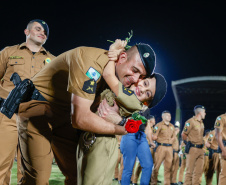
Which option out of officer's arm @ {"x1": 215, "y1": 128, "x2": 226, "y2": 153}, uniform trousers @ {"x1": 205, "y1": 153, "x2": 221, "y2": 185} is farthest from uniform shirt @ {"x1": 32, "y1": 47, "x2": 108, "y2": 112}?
uniform trousers @ {"x1": 205, "y1": 153, "x2": 221, "y2": 185}

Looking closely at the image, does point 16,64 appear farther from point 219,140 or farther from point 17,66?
point 219,140

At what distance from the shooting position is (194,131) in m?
7.37

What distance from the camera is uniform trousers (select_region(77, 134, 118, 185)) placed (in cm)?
208

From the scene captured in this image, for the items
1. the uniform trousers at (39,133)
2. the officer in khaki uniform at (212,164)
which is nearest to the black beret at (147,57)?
the uniform trousers at (39,133)

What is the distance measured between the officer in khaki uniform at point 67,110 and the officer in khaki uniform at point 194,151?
5.17m

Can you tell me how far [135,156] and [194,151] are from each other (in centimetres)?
268

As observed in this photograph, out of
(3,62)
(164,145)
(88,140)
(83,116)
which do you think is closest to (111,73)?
(83,116)

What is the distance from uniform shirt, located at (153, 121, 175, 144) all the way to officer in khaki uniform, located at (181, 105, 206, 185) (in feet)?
2.38

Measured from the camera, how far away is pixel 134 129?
79.7 inches

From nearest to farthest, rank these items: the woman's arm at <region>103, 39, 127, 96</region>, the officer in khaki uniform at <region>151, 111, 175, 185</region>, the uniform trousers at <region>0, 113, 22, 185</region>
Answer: the woman's arm at <region>103, 39, 127, 96</region> < the uniform trousers at <region>0, 113, 22, 185</region> < the officer in khaki uniform at <region>151, 111, 175, 185</region>

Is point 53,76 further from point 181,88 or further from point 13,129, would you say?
point 181,88

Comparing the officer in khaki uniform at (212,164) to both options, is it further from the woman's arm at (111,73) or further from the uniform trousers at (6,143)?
the woman's arm at (111,73)

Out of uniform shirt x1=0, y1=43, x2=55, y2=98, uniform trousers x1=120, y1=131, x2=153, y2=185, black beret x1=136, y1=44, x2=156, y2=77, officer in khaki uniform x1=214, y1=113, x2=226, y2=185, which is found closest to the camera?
black beret x1=136, y1=44, x2=156, y2=77

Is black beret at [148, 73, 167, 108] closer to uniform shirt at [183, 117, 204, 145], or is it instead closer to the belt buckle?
the belt buckle
